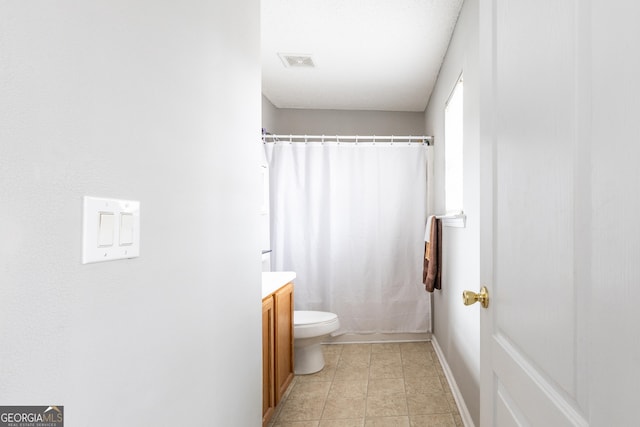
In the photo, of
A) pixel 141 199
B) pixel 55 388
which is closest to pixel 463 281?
pixel 141 199

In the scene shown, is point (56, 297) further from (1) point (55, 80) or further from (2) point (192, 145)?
(2) point (192, 145)

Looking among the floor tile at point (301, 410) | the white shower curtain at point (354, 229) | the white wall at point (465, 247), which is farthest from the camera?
the white shower curtain at point (354, 229)

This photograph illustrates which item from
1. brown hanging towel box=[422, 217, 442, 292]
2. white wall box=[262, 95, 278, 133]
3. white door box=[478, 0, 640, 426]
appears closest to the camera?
white door box=[478, 0, 640, 426]

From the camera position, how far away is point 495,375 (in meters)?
1.05

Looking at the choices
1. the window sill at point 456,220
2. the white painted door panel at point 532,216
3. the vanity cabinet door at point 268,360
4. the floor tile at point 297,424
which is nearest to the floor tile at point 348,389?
the floor tile at point 297,424

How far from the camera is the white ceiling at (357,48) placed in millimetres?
2369

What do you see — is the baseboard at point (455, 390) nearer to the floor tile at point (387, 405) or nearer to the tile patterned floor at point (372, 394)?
the tile patterned floor at point (372, 394)

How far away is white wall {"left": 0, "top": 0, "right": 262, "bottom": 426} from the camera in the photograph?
55 cm

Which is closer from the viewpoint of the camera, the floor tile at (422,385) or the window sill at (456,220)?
the window sill at (456,220)

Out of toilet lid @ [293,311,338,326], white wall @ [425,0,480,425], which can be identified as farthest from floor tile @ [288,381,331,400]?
white wall @ [425,0,480,425]

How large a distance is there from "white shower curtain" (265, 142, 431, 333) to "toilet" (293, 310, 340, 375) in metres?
0.67

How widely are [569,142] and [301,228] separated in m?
3.25

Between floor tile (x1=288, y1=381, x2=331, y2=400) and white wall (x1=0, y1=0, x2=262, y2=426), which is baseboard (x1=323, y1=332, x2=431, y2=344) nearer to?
floor tile (x1=288, y1=381, x2=331, y2=400)

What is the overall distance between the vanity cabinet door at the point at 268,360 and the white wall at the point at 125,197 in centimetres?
67
